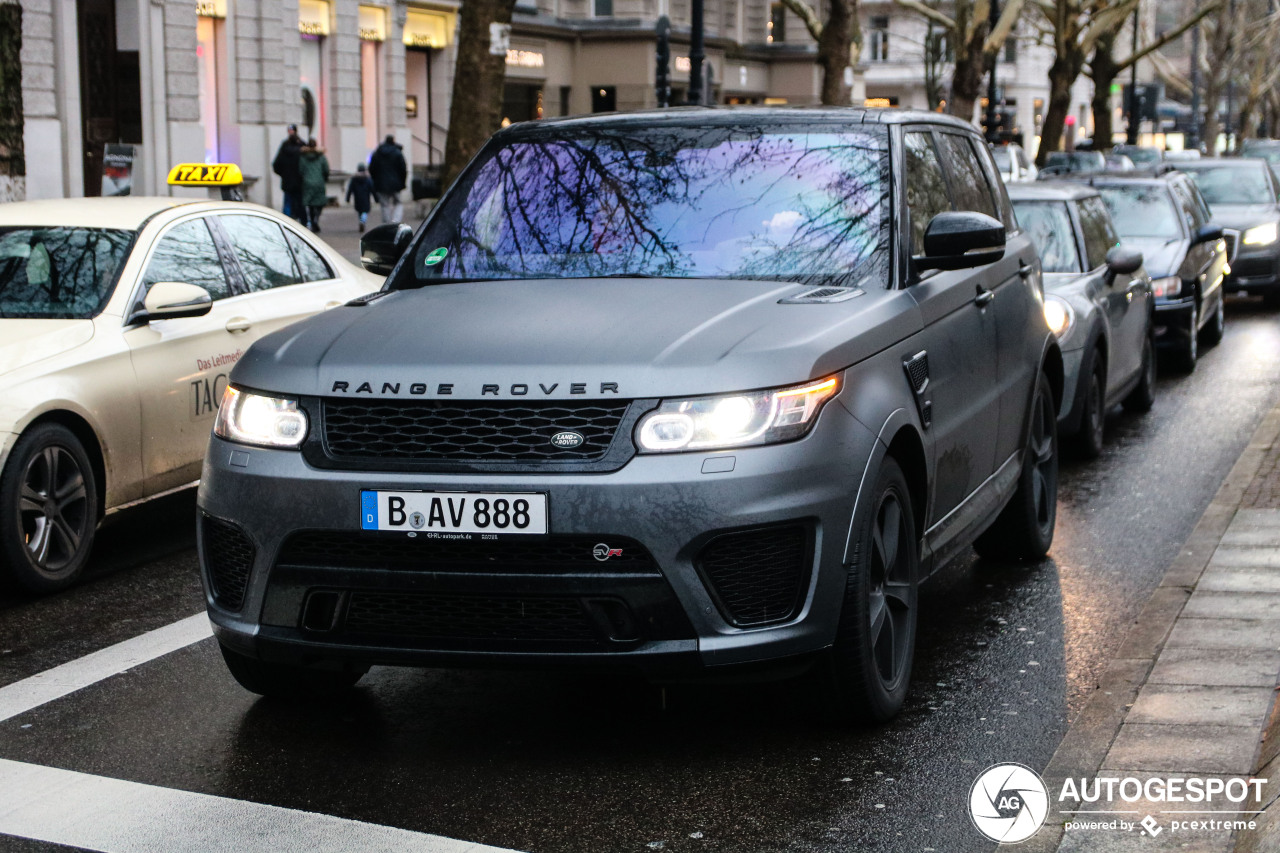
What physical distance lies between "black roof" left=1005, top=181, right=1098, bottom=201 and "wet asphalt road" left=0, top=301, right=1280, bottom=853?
5198 mm

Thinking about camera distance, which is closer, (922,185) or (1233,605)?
(922,185)

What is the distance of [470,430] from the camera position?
14.9 ft

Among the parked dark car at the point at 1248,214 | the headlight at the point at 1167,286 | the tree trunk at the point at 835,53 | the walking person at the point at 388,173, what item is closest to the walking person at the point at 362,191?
the walking person at the point at 388,173

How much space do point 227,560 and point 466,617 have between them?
2.48 feet

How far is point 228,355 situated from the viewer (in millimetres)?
8336

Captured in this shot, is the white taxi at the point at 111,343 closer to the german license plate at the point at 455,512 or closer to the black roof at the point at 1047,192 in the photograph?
the german license plate at the point at 455,512

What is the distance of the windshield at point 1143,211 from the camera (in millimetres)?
15081

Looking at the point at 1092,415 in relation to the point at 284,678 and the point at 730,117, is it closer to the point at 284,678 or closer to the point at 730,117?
the point at 730,117

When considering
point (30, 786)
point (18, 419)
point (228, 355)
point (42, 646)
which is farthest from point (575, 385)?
point (228, 355)

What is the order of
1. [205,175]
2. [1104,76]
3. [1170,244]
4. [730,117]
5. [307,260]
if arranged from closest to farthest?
[730,117] → [307,260] → [205,175] → [1170,244] → [1104,76]

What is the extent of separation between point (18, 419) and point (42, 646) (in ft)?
3.46

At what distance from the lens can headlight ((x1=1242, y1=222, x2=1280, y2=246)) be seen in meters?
21.2

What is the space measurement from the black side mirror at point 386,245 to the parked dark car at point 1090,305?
4735 mm

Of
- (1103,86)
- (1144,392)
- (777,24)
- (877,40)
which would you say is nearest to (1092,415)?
(1144,392)
